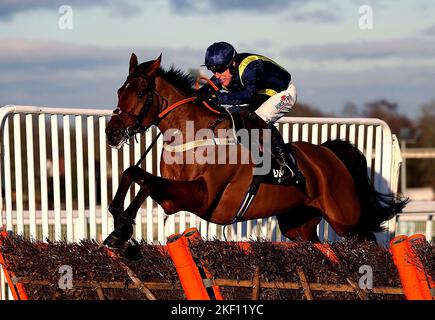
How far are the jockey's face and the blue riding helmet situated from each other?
11cm

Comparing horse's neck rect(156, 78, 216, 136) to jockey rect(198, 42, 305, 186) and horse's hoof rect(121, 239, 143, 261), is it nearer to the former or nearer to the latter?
jockey rect(198, 42, 305, 186)

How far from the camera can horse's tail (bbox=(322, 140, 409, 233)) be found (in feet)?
21.5

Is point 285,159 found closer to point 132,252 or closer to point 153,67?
point 153,67

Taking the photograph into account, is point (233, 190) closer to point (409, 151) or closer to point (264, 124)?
point (264, 124)

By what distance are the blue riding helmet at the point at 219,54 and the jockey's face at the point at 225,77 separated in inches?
4.4

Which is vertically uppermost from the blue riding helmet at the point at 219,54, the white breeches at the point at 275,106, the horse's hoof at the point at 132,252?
the blue riding helmet at the point at 219,54

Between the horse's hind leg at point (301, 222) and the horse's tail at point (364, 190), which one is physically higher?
the horse's tail at point (364, 190)

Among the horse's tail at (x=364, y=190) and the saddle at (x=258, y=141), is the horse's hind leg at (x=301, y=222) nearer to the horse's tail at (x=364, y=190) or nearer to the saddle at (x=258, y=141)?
the horse's tail at (x=364, y=190)

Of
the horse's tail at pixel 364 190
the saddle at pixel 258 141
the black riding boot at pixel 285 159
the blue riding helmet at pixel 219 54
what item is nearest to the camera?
the blue riding helmet at pixel 219 54

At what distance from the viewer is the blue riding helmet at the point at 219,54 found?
545 cm

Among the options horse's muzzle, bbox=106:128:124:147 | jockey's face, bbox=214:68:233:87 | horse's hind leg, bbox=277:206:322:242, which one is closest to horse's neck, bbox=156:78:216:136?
jockey's face, bbox=214:68:233:87

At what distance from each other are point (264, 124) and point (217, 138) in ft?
1.47

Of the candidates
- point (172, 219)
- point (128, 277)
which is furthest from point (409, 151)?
point (128, 277)

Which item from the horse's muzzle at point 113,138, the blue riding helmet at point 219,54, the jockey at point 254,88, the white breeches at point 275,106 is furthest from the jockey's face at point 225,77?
the horse's muzzle at point 113,138
